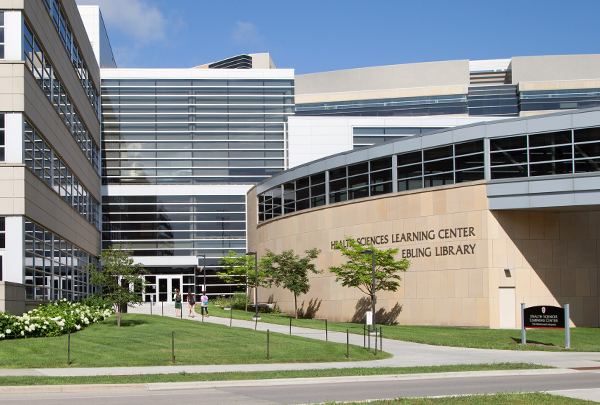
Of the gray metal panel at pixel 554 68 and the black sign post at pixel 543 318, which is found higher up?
the gray metal panel at pixel 554 68

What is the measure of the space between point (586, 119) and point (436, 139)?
7864 millimetres

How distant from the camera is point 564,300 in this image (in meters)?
33.5

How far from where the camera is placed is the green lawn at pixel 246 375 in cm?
1641

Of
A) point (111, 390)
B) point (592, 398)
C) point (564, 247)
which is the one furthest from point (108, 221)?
point (592, 398)

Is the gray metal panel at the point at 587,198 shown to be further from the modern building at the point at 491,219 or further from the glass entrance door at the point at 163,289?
the glass entrance door at the point at 163,289

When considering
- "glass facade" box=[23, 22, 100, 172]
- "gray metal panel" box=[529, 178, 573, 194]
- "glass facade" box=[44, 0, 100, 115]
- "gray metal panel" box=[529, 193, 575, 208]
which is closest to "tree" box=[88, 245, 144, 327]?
"glass facade" box=[23, 22, 100, 172]

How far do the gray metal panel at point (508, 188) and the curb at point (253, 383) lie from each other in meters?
13.9

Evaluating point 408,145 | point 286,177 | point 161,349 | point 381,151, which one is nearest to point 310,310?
point 286,177

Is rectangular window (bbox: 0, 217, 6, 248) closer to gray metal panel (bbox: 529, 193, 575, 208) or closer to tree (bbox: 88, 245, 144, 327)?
tree (bbox: 88, 245, 144, 327)

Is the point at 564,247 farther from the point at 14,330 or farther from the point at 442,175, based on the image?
the point at 14,330

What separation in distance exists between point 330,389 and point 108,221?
50.1 metres

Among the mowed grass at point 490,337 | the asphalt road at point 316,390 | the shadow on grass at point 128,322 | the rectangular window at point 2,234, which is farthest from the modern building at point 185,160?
the asphalt road at point 316,390

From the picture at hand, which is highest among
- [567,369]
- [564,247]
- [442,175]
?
[442,175]

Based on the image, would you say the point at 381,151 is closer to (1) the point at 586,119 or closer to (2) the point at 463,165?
(2) the point at 463,165
